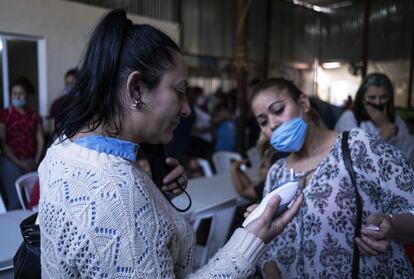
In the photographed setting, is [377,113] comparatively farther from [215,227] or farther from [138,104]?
[138,104]

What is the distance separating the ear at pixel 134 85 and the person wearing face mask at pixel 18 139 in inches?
90.8

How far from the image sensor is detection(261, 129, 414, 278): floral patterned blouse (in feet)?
3.76

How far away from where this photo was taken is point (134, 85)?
28.6 inches

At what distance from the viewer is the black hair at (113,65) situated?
0.73 metres

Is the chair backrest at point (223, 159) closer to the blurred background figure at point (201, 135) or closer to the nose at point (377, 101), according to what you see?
the blurred background figure at point (201, 135)

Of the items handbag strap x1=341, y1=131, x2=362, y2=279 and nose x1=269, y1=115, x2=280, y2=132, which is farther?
Result: nose x1=269, y1=115, x2=280, y2=132

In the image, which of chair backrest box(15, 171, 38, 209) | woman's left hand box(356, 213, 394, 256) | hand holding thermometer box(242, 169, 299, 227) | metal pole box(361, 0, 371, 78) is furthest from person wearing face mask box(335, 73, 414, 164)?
chair backrest box(15, 171, 38, 209)

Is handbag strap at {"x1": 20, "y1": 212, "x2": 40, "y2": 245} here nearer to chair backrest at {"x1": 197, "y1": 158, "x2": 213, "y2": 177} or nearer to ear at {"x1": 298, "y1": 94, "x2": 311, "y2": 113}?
ear at {"x1": 298, "y1": 94, "x2": 311, "y2": 113}

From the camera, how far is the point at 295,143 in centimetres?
145

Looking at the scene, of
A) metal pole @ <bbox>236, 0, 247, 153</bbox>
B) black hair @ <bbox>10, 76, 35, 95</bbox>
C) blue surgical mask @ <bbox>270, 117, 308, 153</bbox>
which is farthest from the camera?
metal pole @ <bbox>236, 0, 247, 153</bbox>

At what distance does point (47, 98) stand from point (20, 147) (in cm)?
70

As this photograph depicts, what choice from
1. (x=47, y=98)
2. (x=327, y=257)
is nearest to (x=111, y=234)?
(x=327, y=257)

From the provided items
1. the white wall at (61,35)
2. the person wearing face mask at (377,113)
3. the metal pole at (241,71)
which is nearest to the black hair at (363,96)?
the person wearing face mask at (377,113)

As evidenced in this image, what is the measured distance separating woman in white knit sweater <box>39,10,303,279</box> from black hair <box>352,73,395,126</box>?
6.07 feet
